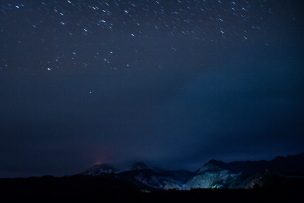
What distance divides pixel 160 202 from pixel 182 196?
4625mm

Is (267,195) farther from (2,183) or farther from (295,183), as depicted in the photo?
(2,183)

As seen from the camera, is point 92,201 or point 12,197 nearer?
point 92,201

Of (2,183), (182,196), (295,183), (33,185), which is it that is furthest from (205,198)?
(2,183)

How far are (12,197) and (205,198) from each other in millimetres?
26001

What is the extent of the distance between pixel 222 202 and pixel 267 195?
16.8 feet

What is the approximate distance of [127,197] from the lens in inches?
1822

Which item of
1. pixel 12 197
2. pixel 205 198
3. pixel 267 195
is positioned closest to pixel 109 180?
pixel 12 197

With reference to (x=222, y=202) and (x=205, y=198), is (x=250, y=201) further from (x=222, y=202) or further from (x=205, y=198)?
(x=205, y=198)

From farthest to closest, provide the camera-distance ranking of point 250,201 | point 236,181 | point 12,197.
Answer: point 236,181 < point 12,197 < point 250,201

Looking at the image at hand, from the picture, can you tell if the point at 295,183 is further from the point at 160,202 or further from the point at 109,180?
the point at 109,180

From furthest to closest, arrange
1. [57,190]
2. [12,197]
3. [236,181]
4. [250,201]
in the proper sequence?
[236,181]
[57,190]
[12,197]
[250,201]

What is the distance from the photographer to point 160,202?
1656 inches

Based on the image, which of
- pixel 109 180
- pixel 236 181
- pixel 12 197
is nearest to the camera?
pixel 12 197

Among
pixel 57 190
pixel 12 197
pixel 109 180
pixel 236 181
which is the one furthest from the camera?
pixel 236 181
